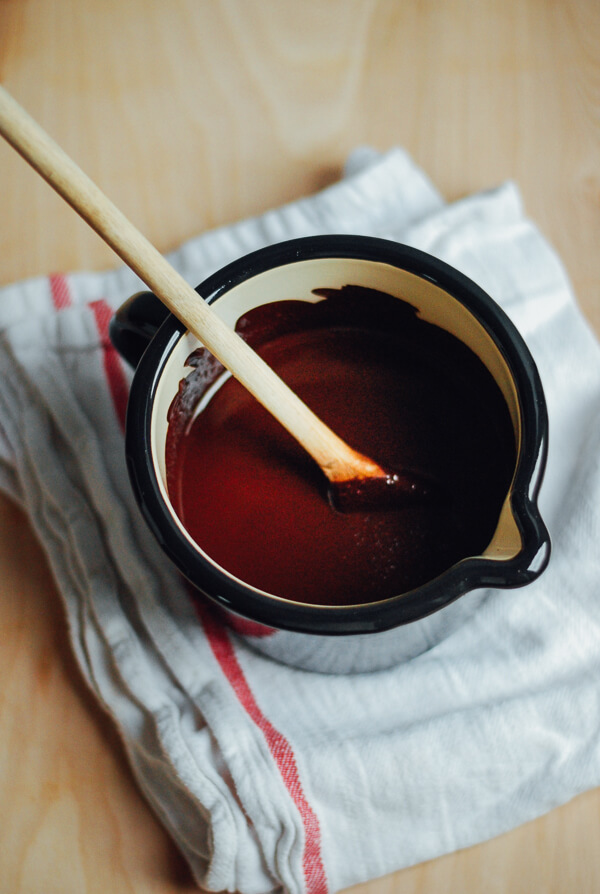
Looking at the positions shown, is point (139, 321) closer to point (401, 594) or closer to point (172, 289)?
point (172, 289)

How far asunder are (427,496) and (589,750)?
0.20 meters

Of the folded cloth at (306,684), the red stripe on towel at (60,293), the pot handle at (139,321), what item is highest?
the red stripe on towel at (60,293)

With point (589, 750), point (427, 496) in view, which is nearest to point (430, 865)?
point (589, 750)

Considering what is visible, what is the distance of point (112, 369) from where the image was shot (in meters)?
0.62

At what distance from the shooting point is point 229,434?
0.53 meters

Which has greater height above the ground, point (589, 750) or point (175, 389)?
point (175, 389)

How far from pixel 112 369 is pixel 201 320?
200 millimetres

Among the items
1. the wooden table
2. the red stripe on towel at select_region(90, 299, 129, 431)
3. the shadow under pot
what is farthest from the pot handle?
the wooden table

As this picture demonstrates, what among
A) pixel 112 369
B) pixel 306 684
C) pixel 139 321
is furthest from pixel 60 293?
pixel 306 684

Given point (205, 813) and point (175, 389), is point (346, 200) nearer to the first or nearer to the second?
point (175, 389)

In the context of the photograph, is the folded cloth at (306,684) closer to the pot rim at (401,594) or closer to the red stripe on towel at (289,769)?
the red stripe on towel at (289,769)

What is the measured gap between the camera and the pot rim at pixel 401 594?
391 mm

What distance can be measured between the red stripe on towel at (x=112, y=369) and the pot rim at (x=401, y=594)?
0.17 meters

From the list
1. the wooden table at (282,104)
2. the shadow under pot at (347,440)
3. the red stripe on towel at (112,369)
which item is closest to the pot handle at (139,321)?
the shadow under pot at (347,440)
